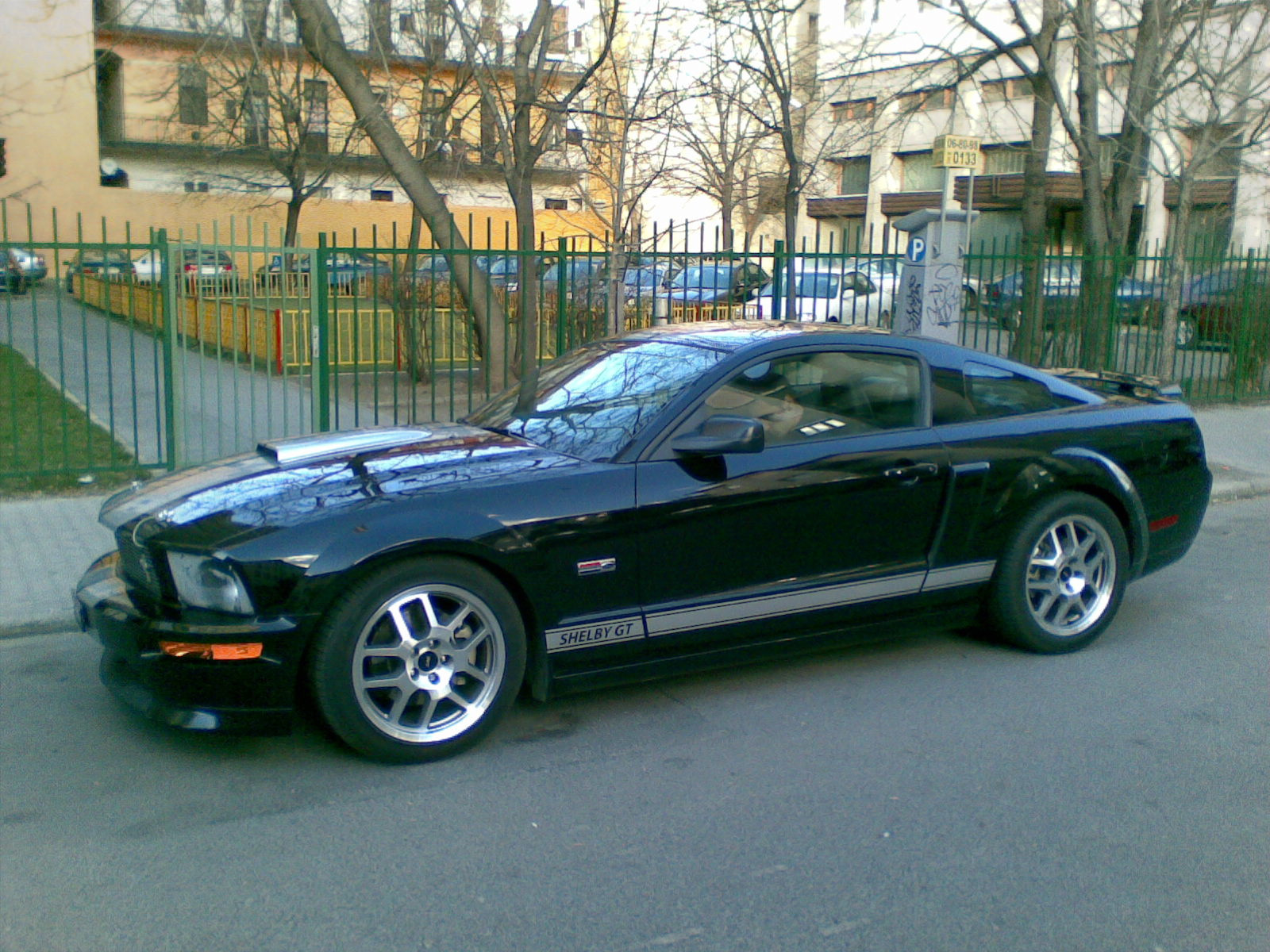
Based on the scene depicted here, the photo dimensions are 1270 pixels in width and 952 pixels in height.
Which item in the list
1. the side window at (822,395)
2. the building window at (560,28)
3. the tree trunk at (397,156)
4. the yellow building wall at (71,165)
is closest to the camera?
the side window at (822,395)

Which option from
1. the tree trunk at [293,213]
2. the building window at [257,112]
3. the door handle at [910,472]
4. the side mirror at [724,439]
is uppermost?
the building window at [257,112]

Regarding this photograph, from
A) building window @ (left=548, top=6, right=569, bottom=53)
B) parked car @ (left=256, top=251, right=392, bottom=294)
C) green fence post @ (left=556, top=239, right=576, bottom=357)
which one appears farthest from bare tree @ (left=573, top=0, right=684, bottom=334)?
parked car @ (left=256, top=251, right=392, bottom=294)

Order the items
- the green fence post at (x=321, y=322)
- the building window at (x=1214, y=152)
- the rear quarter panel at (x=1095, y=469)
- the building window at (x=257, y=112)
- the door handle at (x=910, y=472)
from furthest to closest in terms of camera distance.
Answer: the building window at (x=257, y=112) < the building window at (x=1214, y=152) < the green fence post at (x=321, y=322) < the rear quarter panel at (x=1095, y=469) < the door handle at (x=910, y=472)

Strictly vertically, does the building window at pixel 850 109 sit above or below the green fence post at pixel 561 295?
above

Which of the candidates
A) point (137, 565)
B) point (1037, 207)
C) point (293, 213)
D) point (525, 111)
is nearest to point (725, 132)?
point (1037, 207)

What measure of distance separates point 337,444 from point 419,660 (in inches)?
48.8

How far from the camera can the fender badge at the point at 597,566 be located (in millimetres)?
4418

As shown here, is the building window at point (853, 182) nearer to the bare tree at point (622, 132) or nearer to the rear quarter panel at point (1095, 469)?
the bare tree at point (622, 132)

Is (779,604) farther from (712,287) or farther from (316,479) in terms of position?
(712,287)

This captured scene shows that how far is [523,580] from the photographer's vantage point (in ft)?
14.2

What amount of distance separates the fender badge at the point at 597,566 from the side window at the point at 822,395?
2.21ft

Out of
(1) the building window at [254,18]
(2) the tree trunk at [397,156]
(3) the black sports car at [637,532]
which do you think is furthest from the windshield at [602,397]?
(1) the building window at [254,18]

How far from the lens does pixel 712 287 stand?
13.4 metres

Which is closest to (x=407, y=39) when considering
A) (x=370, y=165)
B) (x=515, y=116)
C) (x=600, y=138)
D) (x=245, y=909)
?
(x=600, y=138)
